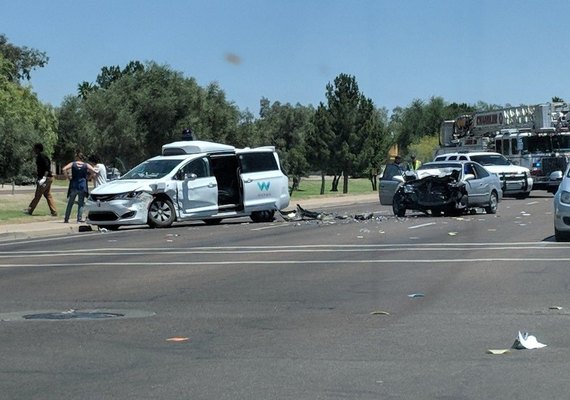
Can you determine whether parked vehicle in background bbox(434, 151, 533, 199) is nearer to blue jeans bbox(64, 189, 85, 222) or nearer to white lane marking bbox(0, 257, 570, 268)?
blue jeans bbox(64, 189, 85, 222)

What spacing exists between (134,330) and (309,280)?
15.4 ft

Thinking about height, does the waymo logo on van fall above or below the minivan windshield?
below

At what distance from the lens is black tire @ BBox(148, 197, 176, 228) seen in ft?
89.9

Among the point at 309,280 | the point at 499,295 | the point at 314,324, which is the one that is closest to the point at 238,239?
the point at 309,280

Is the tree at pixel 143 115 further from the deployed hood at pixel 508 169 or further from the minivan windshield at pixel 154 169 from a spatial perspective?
the minivan windshield at pixel 154 169

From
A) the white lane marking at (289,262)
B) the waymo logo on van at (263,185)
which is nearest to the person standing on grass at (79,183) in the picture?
the waymo logo on van at (263,185)

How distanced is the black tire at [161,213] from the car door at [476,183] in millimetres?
8890

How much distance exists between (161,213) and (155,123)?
106 ft

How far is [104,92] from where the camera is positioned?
6072cm

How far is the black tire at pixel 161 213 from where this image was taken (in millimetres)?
27406

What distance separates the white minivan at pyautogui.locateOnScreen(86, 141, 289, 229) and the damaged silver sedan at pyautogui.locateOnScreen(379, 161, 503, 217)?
138 inches

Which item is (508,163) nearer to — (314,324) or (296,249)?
(296,249)

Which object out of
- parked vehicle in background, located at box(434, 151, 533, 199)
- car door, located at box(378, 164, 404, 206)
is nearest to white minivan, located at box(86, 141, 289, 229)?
car door, located at box(378, 164, 404, 206)

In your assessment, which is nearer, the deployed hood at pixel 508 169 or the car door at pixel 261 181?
the car door at pixel 261 181
